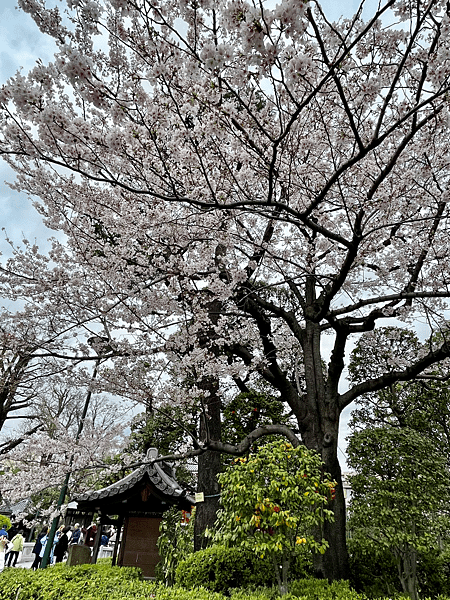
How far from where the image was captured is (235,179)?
3.50 meters

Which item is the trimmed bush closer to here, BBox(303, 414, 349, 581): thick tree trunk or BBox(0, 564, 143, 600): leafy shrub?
BBox(303, 414, 349, 581): thick tree trunk

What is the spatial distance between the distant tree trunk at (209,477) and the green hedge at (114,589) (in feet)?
4.36

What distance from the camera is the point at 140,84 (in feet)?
11.2

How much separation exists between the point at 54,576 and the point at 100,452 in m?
2.16

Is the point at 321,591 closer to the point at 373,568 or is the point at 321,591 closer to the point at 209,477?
the point at 209,477

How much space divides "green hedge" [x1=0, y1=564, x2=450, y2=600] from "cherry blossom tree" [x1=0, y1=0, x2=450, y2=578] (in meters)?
1.43

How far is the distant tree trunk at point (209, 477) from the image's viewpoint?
6.52m

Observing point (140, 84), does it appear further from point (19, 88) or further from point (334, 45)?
point (334, 45)

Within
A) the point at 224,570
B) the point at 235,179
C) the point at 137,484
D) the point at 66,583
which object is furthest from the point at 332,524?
the point at 235,179

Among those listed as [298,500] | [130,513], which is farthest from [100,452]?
[298,500]

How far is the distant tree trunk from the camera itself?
6.52 metres

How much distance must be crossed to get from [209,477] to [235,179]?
5628mm

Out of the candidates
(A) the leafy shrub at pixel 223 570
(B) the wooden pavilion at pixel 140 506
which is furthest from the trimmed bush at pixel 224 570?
(B) the wooden pavilion at pixel 140 506

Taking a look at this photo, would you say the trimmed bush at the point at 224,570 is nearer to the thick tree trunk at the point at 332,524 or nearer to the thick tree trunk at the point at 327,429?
the thick tree trunk at the point at 332,524
